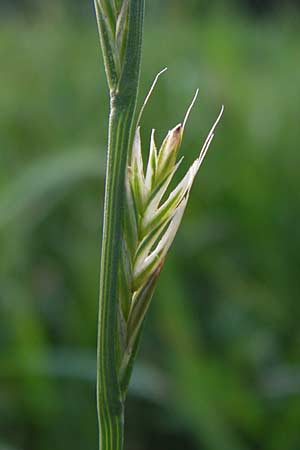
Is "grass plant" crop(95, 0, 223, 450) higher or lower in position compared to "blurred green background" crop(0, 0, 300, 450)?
higher

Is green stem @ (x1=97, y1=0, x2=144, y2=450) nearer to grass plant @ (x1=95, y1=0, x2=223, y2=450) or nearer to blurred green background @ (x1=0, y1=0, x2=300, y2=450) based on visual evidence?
grass plant @ (x1=95, y1=0, x2=223, y2=450)

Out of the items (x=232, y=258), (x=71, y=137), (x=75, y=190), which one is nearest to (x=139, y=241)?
(x=232, y=258)

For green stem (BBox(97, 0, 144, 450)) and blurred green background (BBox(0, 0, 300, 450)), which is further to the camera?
blurred green background (BBox(0, 0, 300, 450))

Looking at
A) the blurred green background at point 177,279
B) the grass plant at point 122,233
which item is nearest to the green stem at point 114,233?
the grass plant at point 122,233

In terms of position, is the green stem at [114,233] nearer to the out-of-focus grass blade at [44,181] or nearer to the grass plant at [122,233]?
the grass plant at [122,233]

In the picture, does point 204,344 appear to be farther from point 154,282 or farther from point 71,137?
point 154,282

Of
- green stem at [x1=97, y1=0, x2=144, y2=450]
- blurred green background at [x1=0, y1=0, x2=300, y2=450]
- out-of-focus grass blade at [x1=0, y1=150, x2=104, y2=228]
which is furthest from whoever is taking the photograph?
out-of-focus grass blade at [x1=0, y1=150, x2=104, y2=228]

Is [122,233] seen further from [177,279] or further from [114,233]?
[177,279]

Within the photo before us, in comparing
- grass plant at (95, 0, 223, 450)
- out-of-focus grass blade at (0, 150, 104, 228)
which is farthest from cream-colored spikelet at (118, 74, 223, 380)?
out-of-focus grass blade at (0, 150, 104, 228)
